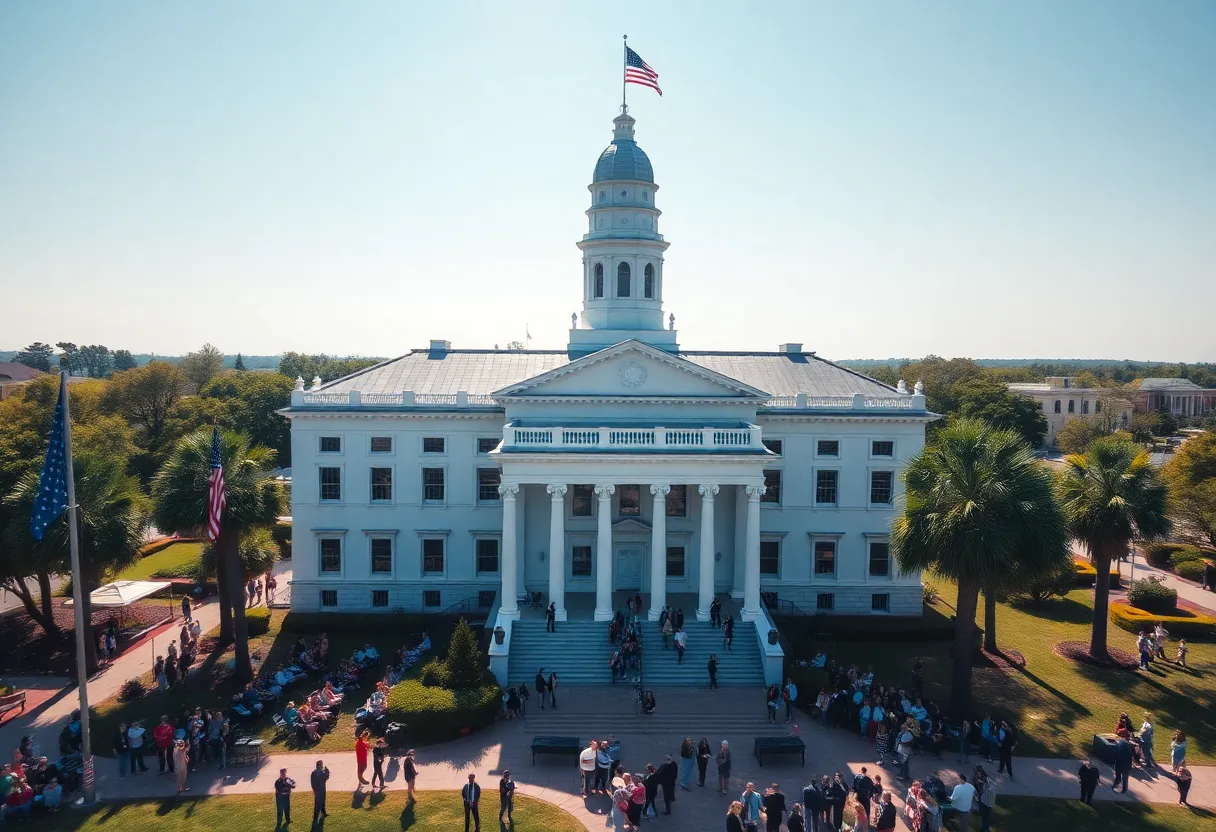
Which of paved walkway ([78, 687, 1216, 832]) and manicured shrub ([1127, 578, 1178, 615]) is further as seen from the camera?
manicured shrub ([1127, 578, 1178, 615])

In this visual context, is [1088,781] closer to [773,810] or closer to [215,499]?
[773,810]

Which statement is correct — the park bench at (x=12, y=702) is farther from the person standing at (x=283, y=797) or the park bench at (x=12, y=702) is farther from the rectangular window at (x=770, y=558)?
the rectangular window at (x=770, y=558)

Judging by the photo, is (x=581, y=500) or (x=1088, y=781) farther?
(x=581, y=500)

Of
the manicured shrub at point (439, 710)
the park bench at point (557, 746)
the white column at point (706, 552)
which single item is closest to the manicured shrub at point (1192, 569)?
the white column at point (706, 552)

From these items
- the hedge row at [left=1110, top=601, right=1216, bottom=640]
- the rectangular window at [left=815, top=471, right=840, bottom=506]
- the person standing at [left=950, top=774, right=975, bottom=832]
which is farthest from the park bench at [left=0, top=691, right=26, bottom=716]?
the hedge row at [left=1110, top=601, right=1216, bottom=640]

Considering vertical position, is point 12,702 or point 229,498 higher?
point 229,498

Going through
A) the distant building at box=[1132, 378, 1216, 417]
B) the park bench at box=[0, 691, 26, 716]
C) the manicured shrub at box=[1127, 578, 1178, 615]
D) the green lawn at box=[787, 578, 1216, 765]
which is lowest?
the green lawn at box=[787, 578, 1216, 765]

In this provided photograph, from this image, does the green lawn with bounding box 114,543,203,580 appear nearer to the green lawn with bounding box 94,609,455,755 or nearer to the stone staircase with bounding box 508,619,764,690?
the green lawn with bounding box 94,609,455,755

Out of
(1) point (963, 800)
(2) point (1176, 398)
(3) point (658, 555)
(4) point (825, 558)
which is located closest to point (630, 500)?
(3) point (658, 555)
